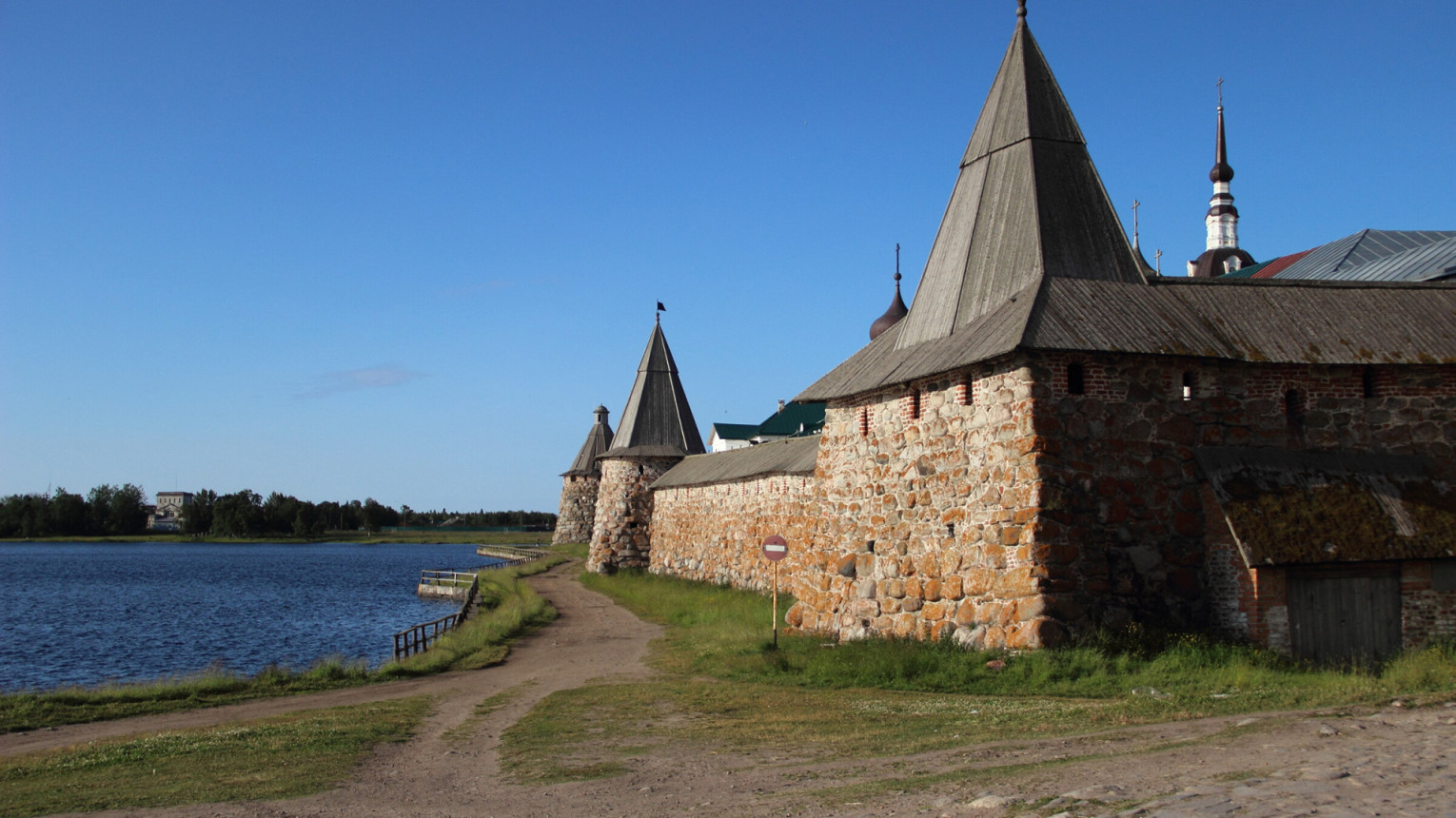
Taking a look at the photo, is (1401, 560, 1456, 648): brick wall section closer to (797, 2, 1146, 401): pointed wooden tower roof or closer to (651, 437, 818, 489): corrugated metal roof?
(797, 2, 1146, 401): pointed wooden tower roof

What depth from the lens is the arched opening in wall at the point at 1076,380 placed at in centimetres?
1270

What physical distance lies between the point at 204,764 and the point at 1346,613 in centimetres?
1227

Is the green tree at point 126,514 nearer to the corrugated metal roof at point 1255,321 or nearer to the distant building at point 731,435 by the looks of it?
the distant building at point 731,435

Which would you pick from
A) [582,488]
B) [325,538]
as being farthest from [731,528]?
[325,538]

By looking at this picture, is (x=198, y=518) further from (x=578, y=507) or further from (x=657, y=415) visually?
(x=657, y=415)

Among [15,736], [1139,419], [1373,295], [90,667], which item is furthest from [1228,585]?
[90,667]

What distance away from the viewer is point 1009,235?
14.8m

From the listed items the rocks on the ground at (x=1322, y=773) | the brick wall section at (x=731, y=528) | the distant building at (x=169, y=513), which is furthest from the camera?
the distant building at (x=169, y=513)

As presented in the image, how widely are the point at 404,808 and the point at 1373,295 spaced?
14147mm

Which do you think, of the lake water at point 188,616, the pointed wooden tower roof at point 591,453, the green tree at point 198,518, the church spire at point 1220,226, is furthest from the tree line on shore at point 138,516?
the church spire at point 1220,226

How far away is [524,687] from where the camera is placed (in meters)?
14.2

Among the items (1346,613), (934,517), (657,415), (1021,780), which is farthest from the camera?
(657,415)

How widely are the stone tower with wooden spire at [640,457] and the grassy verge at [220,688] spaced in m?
15.2

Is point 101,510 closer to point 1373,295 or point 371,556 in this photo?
point 371,556
